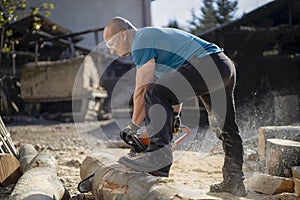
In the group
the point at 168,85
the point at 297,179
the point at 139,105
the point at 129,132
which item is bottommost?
the point at 297,179

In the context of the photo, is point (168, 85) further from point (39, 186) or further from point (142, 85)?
point (39, 186)

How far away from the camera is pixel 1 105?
34.0 ft

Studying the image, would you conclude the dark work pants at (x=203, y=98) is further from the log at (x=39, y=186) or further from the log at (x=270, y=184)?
the log at (x=39, y=186)

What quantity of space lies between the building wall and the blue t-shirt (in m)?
11.9

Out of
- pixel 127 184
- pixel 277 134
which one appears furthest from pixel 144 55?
pixel 277 134

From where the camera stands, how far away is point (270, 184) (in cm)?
310

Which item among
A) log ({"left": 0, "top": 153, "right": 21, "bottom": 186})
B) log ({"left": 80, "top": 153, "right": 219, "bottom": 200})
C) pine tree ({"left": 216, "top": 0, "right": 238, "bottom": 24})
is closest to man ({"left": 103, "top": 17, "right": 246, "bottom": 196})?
log ({"left": 80, "top": 153, "right": 219, "bottom": 200})

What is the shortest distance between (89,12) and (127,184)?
548 inches

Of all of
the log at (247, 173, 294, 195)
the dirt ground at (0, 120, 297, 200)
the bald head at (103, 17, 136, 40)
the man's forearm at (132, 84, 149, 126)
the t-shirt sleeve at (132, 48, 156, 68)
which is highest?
the bald head at (103, 17, 136, 40)

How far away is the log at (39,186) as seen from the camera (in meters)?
2.36

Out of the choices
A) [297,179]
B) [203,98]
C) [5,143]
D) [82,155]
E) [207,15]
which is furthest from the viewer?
[207,15]

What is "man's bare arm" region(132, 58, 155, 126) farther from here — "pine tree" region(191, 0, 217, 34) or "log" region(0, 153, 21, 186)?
"pine tree" region(191, 0, 217, 34)

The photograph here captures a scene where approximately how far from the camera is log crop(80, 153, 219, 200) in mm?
1911

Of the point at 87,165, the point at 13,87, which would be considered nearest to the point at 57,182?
the point at 87,165
